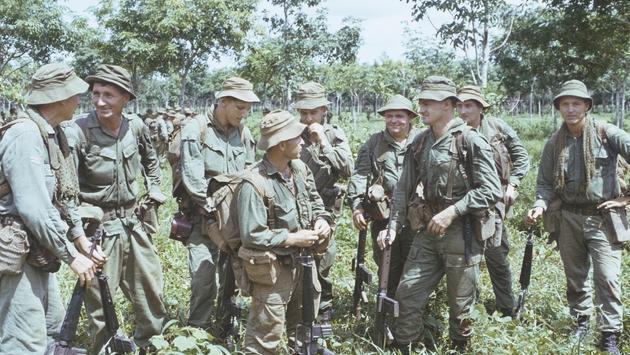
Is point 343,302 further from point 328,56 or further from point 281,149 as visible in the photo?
point 328,56

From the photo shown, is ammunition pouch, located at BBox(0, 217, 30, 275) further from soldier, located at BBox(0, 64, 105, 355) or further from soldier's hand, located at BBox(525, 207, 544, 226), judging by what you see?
soldier's hand, located at BBox(525, 207, 544, 226)

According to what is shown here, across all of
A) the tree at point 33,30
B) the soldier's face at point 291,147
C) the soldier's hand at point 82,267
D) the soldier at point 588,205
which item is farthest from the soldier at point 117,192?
the tree at point 33,30

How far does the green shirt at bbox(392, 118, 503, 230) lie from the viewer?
3.94 metres

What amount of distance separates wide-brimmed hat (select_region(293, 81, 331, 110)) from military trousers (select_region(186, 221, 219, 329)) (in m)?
1.49

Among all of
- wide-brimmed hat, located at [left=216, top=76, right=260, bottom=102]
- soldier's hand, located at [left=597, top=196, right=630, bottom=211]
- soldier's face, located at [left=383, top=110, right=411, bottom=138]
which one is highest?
wide-brimmed hat, located at [left=216, top=76, right=260, bottom=102]

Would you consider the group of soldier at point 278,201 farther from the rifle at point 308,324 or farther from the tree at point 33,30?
the tree at point 33,30

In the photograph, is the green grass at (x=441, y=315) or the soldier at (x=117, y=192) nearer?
the soldier at (x=117, y=192)

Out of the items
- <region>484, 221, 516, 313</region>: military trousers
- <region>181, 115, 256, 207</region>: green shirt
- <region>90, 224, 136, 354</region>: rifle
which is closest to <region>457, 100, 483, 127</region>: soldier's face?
<region>484, 221, 516, 313</region>: military trousers

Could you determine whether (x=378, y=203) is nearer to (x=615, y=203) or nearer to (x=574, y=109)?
(x=574, y=109)

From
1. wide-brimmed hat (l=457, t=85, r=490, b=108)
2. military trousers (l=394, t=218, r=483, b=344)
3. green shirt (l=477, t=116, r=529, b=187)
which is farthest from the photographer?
green shirt (l=477, t=116, r=529, b=187)

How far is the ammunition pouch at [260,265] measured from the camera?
3434 millimetres

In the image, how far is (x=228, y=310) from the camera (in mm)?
4559

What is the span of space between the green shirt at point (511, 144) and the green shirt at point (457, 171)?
159 centimetres

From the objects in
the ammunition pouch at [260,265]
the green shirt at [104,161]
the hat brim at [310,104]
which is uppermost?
the hat brim at [310,104]
